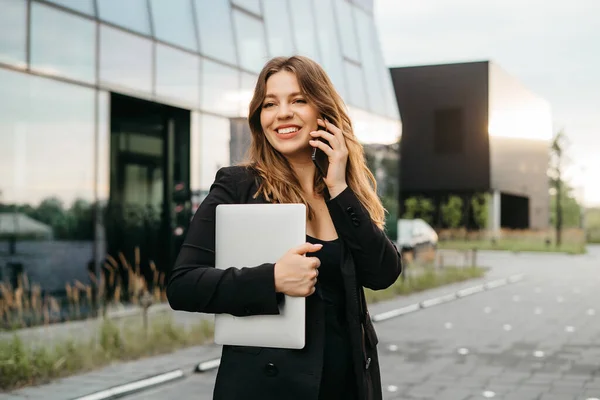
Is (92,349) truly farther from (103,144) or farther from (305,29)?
(305,29)

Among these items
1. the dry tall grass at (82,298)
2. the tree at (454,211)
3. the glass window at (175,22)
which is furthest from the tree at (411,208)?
the dry tall grass at (82,298)

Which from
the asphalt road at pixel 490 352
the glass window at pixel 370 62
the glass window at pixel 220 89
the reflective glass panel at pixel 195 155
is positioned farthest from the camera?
the glass window at pixel 370 62

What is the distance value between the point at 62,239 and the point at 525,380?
6948 millimetres

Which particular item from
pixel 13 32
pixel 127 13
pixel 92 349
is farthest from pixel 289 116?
pixel 127 13

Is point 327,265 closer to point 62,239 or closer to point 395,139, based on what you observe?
point 62,239

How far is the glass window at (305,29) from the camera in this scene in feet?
62.6

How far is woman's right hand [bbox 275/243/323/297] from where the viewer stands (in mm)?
2119

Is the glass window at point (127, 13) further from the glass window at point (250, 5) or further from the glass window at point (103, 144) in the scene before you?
the glass window at point (250, 5)

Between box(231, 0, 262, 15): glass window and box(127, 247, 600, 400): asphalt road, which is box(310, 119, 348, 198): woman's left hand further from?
box(231, 0, 262, 15): glass window

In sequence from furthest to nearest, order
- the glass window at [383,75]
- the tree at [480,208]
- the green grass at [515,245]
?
the tree at [480,208], the green grass at [515,245], the glass window at [383,75]

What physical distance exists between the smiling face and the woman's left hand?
0.15 ft

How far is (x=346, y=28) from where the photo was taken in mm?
22266

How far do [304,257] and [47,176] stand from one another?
34.3 feet

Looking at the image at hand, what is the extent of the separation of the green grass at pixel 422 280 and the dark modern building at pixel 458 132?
27508 millimetres
